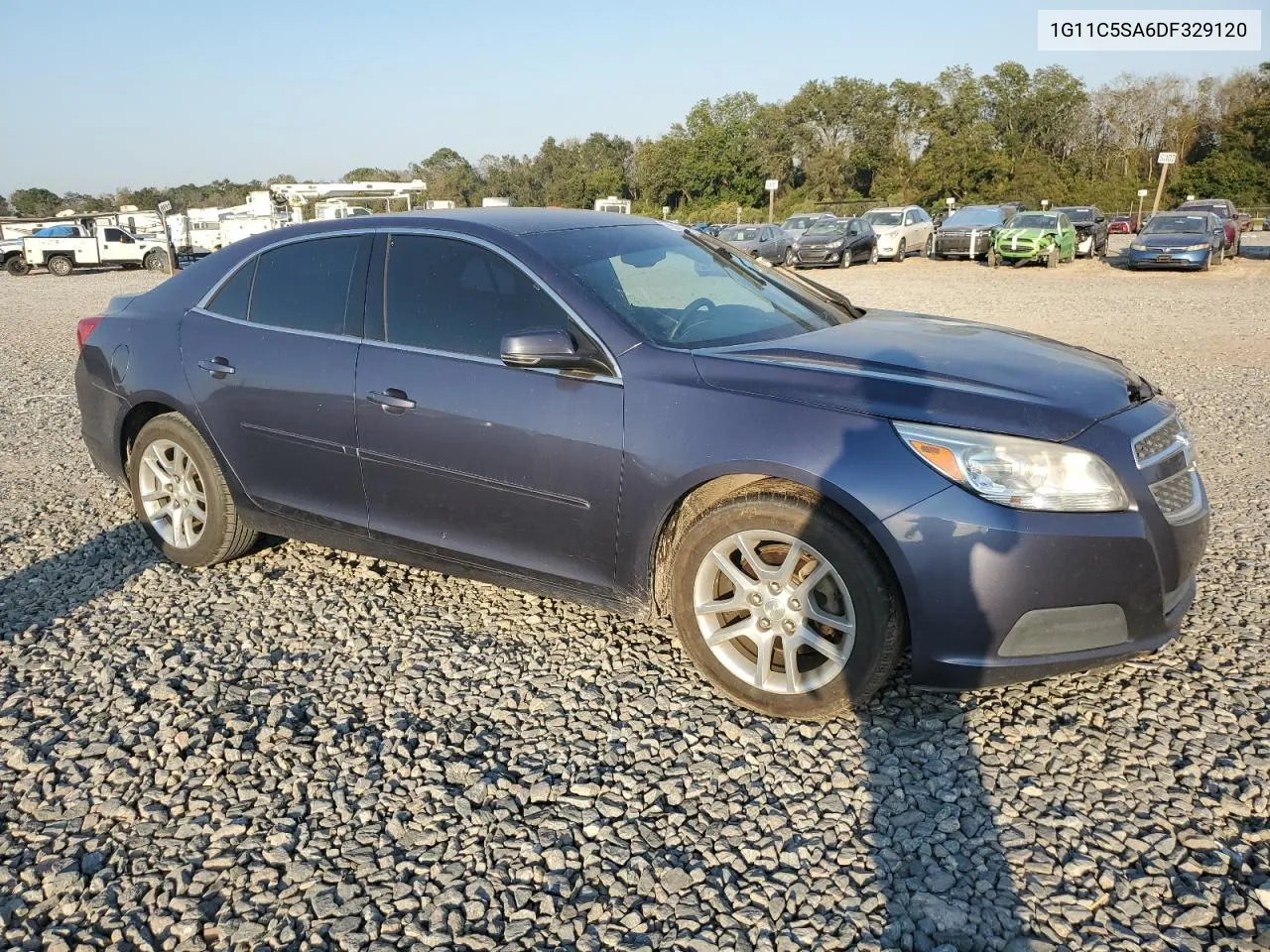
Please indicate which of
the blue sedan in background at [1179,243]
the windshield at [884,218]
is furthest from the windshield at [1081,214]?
the windshield at [884,218]

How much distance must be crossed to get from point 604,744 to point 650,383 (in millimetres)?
1220

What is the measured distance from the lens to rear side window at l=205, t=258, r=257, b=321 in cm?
442

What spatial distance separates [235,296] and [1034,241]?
25984mm

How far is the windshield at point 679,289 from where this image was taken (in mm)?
3611

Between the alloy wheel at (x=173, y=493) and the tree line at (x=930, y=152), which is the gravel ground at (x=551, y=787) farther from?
the tree line at (x=930, y=152)

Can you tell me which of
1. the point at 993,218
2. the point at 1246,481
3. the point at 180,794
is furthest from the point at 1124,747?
the point at 993,218

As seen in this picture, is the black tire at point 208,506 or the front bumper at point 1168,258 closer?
the black tire at point 208,506

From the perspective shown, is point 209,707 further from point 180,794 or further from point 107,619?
point 107,619

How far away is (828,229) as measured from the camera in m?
29.1

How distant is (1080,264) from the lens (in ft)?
91.8

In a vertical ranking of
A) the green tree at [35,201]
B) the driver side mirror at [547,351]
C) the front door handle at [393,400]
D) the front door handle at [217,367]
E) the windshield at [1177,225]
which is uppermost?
the green tree at [35,201]

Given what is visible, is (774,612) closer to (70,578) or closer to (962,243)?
(70,578)

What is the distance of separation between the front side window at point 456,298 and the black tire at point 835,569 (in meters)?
0.97

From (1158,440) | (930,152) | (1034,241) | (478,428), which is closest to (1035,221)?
(1034,241)
